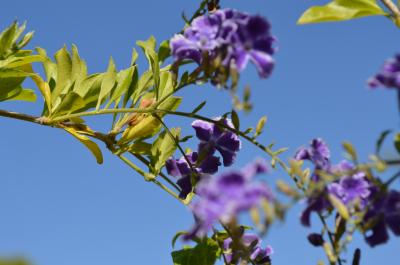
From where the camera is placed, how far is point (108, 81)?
68.3 inches

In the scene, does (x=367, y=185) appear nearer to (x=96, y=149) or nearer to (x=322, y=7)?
(x=322, y=7)

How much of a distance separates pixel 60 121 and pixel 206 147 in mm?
464

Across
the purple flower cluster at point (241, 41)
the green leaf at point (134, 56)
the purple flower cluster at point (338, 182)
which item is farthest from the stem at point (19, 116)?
the purple flower cluster at point (338, 182)

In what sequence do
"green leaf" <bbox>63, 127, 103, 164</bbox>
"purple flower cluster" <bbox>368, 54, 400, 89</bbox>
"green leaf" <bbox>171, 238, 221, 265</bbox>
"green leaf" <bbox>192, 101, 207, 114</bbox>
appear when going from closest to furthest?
"purple flower cluster" <bbox>368, 54, 400, 89</bbox>
"green leaf" <bbox>192, 101, 207, 114</bbox>
"green leaf" <bbox>171, 238, 221, 265</bbox>
"green leaf" <bbox>63, 127, 103, 164</bbox>

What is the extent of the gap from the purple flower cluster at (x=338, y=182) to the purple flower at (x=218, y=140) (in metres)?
0.47

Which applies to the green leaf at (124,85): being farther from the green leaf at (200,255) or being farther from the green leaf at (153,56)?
the green leaf at (200,255)

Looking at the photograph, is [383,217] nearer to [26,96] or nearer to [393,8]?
[393,8]

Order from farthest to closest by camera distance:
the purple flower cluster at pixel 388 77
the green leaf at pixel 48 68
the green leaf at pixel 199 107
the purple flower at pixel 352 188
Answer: the green leaf at pixel 48 68, the green leaf at pixel 199 107, the purple flower at pixel 352 188, the purple flower cluster at pixel 388 77

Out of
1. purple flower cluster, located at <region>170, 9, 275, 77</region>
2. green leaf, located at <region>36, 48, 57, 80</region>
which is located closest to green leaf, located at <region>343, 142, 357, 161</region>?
purple flower cluster, located at <region>170, 9, 275, 77</region>

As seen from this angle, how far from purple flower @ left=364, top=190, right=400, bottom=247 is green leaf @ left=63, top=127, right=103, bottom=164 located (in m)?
0.98

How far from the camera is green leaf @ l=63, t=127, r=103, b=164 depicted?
1.77m

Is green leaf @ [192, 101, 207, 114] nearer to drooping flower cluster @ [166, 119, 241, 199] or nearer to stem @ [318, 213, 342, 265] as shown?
drooping flower cluster @ [166, 119, 241, 199]

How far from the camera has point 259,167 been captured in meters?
0.76

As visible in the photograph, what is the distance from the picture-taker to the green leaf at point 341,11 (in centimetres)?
121
